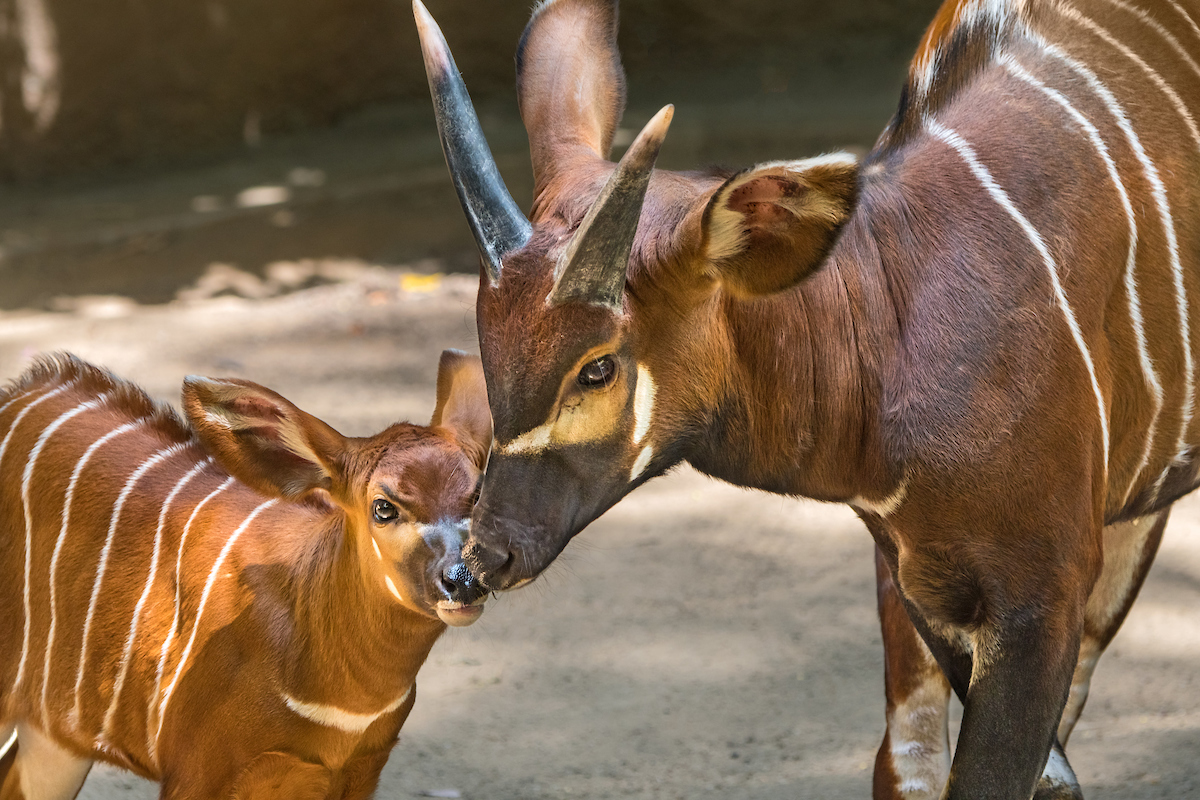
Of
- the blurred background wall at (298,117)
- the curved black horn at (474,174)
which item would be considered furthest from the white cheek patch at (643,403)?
the blurred background wall at (298,117)

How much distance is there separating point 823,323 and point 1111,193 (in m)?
0.66

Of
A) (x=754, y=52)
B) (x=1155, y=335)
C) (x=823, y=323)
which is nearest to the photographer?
(x=823, y=323)

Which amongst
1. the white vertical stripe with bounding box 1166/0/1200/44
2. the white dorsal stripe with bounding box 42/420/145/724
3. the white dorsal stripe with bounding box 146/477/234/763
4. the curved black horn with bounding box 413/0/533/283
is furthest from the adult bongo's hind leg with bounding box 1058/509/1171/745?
the white dorsal stripe with bounding box 42/420/145/724

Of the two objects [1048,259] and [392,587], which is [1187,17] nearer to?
[1048,259]

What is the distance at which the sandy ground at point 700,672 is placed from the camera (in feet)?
13.0

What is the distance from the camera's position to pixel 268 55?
866 cm

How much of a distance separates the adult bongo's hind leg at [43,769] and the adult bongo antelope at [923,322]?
1616mm

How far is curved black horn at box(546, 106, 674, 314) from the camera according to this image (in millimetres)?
2074

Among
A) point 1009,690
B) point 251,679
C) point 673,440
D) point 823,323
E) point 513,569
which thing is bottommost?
point 251,679

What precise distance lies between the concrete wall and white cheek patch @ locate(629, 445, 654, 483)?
674 cm

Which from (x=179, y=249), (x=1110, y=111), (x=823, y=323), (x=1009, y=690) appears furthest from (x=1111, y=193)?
(x=179, y=249)

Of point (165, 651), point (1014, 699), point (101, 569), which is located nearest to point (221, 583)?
point (165, 651)

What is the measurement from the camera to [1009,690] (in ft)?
8.30

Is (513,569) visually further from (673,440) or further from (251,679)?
(251,679)
